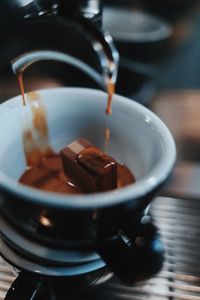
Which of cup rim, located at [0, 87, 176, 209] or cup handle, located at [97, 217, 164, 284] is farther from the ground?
cup rim, located at [0, 87, 176, 209]

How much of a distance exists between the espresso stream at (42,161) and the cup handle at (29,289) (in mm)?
101

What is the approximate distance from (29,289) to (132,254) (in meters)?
0.11

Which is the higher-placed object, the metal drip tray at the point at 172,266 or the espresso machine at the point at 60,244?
the espresso machine at the point at 60,244

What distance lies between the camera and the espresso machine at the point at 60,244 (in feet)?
1.21

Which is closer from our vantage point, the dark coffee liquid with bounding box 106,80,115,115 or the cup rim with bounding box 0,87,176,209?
the cup rim with bounding box 0,87,176,209

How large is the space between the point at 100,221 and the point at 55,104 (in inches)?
7.7

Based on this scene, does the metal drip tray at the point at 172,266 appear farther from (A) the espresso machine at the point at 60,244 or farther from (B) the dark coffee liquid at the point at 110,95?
(B) the dark coffee liquid at the point at 110,95

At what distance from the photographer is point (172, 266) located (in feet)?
1.37

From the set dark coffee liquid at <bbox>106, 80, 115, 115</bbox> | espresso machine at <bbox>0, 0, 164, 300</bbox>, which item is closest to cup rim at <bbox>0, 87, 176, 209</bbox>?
espresso machine at <bbox>0, 0, 164, 300</bbox>

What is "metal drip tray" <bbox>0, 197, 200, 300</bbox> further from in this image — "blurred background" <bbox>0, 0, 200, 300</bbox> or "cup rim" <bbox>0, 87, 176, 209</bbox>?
"cup rim" <bbox>0, 87, 176, 209</bbox>

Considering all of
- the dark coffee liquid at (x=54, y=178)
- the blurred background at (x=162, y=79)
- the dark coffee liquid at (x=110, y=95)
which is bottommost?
the blurred background at (x=162, y=79)

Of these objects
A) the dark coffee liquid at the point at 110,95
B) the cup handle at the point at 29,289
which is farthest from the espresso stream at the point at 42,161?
the cup handle at the point at 29,289

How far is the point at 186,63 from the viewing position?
0.88 metres

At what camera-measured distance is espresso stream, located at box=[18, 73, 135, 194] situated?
0.45 m
